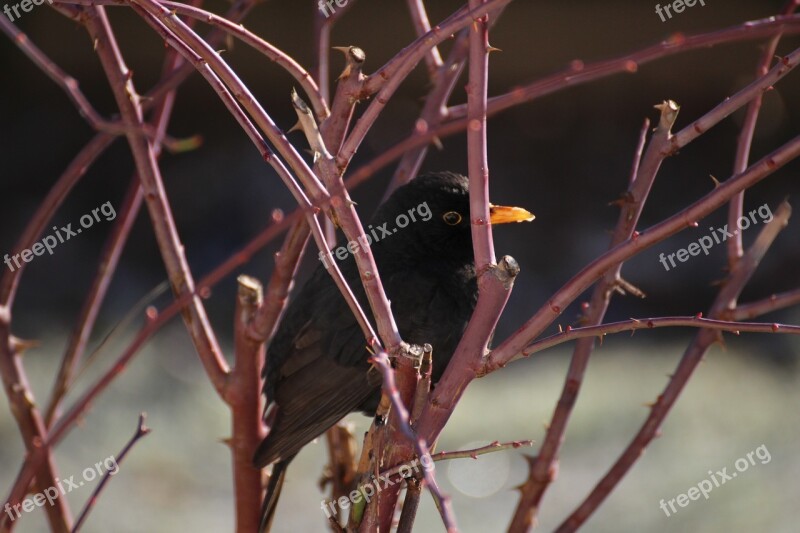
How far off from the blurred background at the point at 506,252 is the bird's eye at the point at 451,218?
237cm

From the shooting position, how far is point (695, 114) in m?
8.79

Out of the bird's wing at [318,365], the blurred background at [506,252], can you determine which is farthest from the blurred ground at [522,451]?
the bird's wing at [318,365]

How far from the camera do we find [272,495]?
2807 mm

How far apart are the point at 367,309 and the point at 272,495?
612 millimetres

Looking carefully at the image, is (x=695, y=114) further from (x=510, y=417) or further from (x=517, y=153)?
(x=510, y=417)

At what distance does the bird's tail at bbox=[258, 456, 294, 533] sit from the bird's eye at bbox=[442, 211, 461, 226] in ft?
3.07

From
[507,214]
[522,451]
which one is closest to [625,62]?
[507,214]

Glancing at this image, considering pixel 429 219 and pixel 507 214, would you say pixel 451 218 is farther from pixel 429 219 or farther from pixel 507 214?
pixel 507 214

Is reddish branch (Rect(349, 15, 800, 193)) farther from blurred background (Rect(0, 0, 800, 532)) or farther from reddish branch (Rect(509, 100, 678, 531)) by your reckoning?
blurred background (Rect(0, 0, 800, 532))

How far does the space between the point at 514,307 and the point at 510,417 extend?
6.97 ft

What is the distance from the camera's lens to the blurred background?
5297 millimetres

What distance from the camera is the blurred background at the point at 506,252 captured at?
5.30 m

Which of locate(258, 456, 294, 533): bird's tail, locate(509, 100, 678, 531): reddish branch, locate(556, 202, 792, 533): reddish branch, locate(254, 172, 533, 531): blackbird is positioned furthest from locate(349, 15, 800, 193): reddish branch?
locate(258, 456, 294, 533): bird's tail

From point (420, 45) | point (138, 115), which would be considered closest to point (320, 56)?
point (138, 115)
